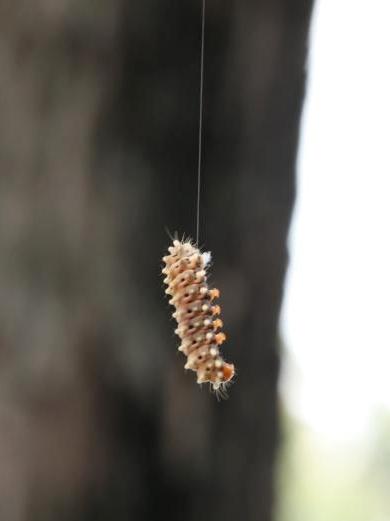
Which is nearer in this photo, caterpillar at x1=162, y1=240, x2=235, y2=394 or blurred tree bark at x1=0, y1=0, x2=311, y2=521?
caterpillar at x1=162, y1=240, x2=235, y2=394

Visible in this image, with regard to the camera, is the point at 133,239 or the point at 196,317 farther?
the point at 133,239

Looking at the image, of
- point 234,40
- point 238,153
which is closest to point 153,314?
point 238,153

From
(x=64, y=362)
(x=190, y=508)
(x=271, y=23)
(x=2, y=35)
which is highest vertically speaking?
(x=271, y=23)

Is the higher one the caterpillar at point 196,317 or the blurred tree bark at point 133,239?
the blurred tree bark at point 133,239

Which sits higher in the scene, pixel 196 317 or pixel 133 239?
pixel 133 239

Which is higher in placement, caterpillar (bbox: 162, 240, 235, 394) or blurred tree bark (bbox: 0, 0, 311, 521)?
blurred tree bark (bbox: 0, 0, 311, 521)

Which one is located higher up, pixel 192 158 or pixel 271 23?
pixel 271 23

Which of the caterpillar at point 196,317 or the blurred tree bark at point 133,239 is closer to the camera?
the caterpillar at point 196,317

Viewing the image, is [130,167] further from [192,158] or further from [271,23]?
[271,23]
